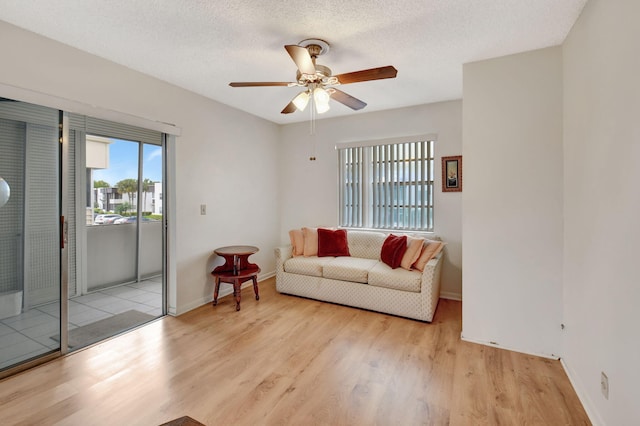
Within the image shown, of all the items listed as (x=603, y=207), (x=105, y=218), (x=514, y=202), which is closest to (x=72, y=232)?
(x=105, y=218)

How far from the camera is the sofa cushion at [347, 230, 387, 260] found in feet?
13.3

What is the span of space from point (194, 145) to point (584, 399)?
405cm

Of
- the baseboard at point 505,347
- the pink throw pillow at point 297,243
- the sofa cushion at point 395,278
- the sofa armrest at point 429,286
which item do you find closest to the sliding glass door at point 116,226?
the pink throw pillow at point 297,243

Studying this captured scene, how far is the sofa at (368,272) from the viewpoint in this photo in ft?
10.5

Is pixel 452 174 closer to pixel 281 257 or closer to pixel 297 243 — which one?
pixel 297 243

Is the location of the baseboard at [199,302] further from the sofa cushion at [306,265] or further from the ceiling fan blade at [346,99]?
the ceiling fan blade at [346,99]

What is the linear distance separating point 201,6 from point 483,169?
2486 millimetres

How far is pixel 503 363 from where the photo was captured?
2363mm

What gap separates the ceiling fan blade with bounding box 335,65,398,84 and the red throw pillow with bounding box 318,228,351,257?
7.63ft

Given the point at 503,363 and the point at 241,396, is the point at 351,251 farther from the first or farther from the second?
the point at 241,396

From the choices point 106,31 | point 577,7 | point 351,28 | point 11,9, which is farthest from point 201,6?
point 577,7

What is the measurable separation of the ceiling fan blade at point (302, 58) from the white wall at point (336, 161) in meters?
1.98

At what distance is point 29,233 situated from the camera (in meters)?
2.33

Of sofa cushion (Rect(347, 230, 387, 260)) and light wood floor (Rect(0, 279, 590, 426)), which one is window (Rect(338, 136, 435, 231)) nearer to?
sofa cushion (Rect(347, 230, 387, 260))
